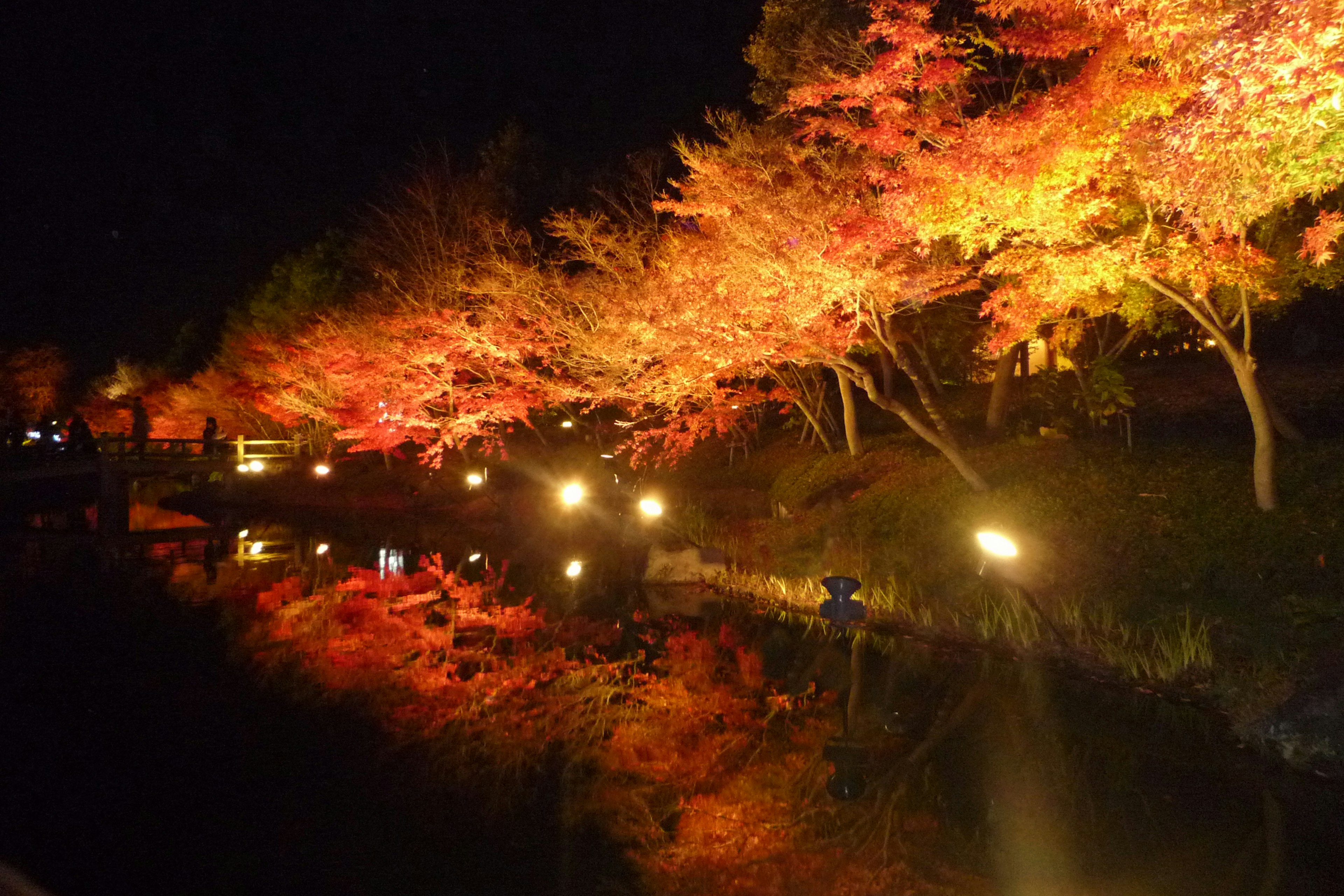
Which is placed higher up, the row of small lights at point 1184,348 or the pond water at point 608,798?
the row of small lights at point 1184,348

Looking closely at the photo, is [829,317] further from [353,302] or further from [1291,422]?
[353,302]

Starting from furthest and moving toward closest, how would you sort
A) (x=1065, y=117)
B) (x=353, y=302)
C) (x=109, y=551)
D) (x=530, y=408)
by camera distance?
(x=353, y=302) → (x=530, y=408) → (x=109, y=551) → (x=1065, y=117)

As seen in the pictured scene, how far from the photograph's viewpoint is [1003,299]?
11.7m

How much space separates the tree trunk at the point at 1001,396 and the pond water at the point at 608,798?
649 centimetres

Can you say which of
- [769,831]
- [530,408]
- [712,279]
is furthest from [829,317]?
[530,408]

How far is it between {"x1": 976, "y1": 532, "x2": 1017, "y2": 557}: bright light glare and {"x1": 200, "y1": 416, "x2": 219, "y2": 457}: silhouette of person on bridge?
2778 centimetres

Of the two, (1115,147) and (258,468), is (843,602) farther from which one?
(258,468)

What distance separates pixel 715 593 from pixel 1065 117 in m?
9.01

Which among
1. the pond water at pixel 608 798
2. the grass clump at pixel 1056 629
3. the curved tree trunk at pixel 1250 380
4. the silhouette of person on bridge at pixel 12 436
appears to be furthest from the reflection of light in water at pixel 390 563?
the curved tree trunk at pixel 1250 380

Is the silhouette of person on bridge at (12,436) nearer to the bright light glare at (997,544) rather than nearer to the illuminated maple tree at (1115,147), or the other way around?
the illuminated maple tree at (1115,147)

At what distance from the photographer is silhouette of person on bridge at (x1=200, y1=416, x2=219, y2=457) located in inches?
1169

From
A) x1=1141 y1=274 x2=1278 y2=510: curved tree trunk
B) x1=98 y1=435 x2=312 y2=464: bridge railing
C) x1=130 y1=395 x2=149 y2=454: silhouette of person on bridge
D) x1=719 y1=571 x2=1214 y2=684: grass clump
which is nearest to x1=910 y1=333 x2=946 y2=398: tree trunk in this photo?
x1=719 y1=571 x2=1214 y2=684: grass clump

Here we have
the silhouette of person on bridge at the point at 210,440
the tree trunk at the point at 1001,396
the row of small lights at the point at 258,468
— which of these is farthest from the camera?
the silhouette of person on bridge at the point at 210,440

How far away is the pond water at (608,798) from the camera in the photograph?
521 centimetres
